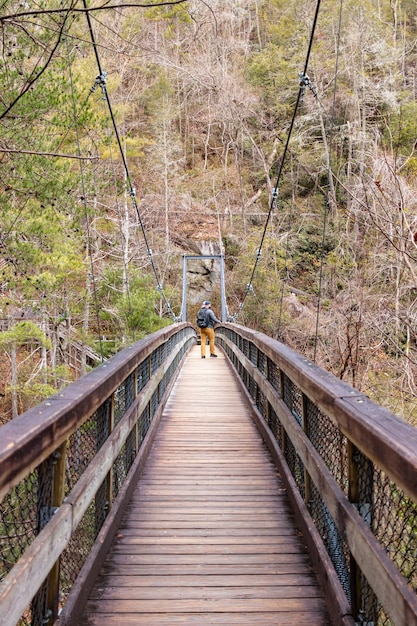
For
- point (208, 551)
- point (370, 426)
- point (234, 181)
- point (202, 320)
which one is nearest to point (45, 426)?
point (370, 426)

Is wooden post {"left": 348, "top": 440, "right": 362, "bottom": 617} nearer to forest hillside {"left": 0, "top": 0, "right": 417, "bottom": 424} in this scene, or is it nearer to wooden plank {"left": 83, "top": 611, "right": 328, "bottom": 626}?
wooden plank {"left": 83, "top": 611, "right": 328, "bottom": 626}

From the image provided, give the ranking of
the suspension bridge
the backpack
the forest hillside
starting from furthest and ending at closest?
1. the forest hillside
2. the backpack
3. the suspension bridge

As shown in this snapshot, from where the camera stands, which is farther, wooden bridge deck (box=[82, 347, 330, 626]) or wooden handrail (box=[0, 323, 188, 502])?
wooden bridge deck (box=[82, 347, 330, 626])

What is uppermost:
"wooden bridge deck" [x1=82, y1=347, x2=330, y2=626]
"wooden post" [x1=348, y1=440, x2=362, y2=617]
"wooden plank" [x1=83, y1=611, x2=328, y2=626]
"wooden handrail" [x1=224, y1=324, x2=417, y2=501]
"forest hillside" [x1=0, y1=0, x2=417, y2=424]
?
"forest hillside" [x1=0, y1=0, x2=417, y2=424]

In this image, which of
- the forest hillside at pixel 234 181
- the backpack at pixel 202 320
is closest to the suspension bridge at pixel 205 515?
the backpack at pixel 202 320

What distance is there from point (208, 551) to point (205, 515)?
1.42 feet

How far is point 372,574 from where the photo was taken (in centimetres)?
134

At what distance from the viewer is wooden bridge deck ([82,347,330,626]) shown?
185 cm

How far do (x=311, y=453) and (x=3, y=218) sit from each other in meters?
6.88

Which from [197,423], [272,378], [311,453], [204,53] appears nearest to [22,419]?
[311,453]

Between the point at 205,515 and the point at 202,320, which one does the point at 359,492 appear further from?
the point at 202,320

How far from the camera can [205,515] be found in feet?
9.12

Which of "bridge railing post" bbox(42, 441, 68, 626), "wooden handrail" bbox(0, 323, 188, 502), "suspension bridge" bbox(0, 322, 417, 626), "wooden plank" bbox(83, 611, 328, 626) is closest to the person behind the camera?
"wooden handrail" bbox(0, 323, 188, 502)

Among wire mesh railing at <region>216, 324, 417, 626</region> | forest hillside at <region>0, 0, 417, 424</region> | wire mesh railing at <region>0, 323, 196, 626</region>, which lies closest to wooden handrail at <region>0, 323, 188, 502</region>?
wire mesh railing at <region>0, 323, 196, 626</region>
